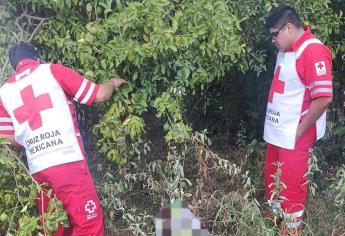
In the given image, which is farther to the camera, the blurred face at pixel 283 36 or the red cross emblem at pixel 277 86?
the red cross emblem at pixel 277 86

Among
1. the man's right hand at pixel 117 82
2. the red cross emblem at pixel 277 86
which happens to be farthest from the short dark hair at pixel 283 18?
the man's right hand at pixel 117 82

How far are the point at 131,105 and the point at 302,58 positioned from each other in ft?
3.78

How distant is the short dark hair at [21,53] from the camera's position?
12.5 feet

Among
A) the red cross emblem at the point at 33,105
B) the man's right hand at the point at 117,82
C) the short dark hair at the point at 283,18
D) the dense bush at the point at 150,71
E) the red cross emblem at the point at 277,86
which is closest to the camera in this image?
the red cross emblem at the point at 33,105

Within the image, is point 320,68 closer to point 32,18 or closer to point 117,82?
point 117,82

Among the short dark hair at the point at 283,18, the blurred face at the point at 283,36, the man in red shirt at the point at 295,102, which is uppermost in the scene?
the short dark hair at the point at 283,18

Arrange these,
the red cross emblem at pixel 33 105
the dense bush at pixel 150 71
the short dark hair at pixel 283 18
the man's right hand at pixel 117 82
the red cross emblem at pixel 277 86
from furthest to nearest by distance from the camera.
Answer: the red cross emblem at pixel 277 86 → the short dark hair at pixel 283 18 → the man's right hand at pixel 117 82 → the dense bush at pixel 150 71 → the red cross emblem at pixel 33 105

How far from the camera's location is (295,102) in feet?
13.8

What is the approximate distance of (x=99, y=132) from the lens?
4.38 m

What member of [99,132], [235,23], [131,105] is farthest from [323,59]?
[99,132]

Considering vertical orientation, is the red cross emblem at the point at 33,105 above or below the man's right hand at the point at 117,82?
below

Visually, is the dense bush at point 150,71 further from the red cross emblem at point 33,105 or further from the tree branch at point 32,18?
the red cross emblem at point 33,105

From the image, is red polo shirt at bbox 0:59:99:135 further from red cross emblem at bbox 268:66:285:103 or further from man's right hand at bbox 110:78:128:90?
red cross emblem at bbox 268:66:285:103

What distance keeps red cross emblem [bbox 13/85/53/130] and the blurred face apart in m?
1.55
